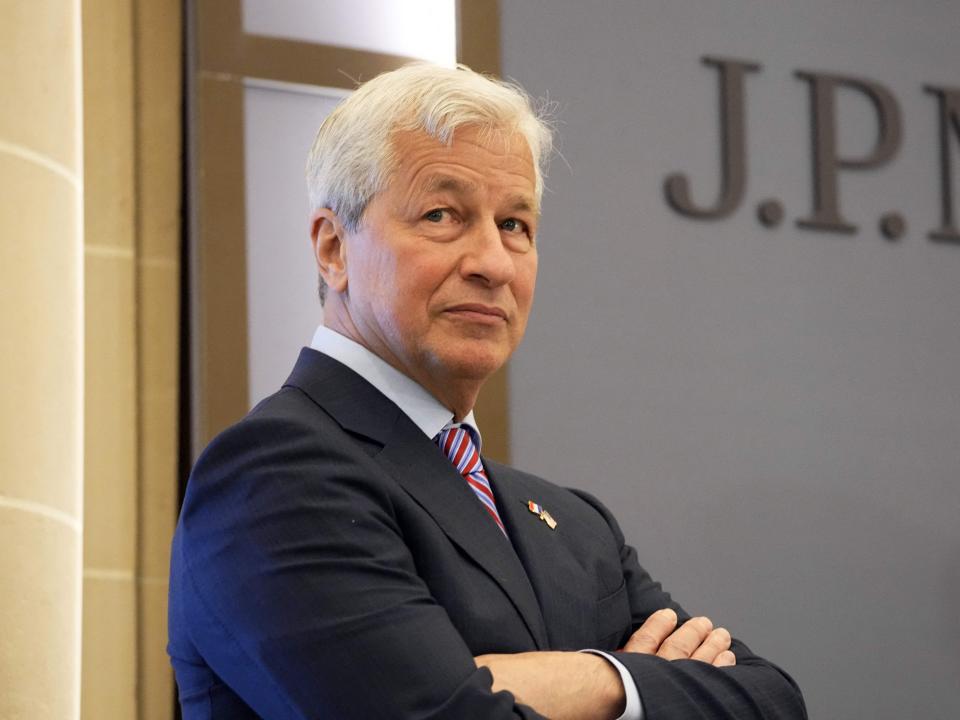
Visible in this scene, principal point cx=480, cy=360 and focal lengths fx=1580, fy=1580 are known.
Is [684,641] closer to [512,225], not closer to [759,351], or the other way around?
[512,225]

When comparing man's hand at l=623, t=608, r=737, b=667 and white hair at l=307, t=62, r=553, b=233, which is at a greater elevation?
white hair at l=307, t=62, r=553, b=233

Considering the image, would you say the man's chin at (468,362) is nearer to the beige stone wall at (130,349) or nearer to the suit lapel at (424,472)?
the suit lapel at (424,472)

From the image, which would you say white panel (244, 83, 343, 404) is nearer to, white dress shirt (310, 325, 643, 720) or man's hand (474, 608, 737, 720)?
white dress shirt (310, 325, 643, 720)

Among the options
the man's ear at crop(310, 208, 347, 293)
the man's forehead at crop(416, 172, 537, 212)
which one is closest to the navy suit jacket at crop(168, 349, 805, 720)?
the man's ear at crop(310, 208, 347, 293)

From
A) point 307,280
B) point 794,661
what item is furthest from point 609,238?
point 794,661

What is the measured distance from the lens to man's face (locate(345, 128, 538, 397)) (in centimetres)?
193

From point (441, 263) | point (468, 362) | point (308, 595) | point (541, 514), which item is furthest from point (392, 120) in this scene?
point (308, 595)

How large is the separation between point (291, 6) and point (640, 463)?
1440mm

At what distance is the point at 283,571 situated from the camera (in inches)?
63.6

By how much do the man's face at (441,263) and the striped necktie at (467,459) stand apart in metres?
0.06

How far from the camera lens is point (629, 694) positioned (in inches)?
70.3

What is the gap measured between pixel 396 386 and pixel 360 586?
38 cm

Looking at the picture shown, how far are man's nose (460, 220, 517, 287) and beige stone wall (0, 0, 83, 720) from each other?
106 cm

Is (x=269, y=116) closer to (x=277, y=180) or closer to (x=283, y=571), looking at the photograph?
(x=277, y=180)
